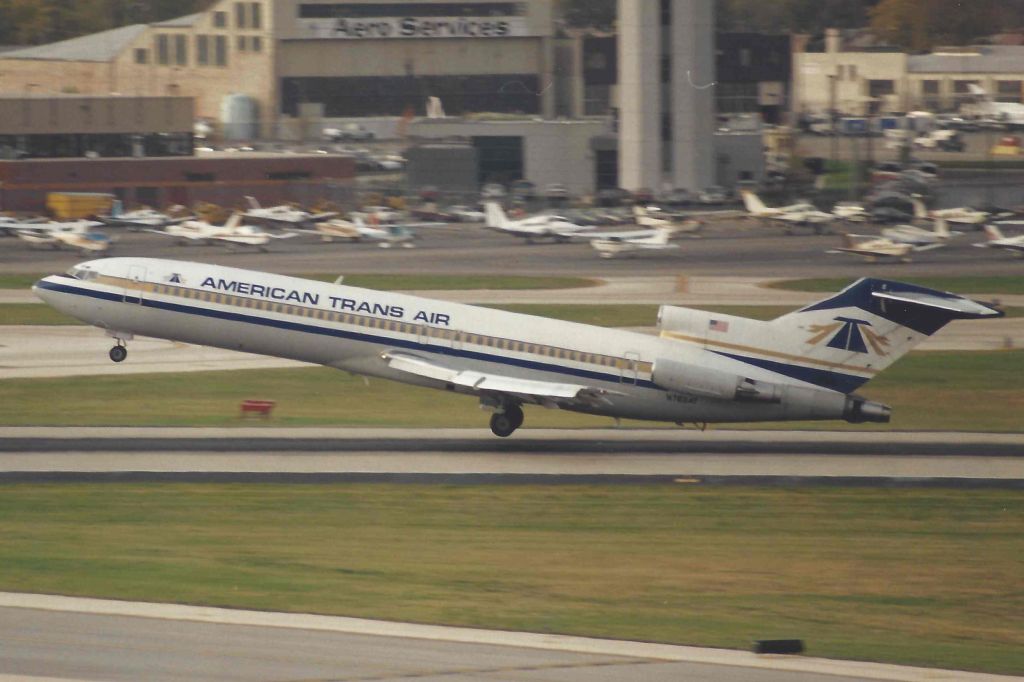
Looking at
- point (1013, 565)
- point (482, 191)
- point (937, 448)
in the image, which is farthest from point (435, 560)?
point (482, 191)

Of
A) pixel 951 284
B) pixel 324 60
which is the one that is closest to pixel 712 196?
pixel 951 284

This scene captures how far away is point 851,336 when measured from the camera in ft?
126

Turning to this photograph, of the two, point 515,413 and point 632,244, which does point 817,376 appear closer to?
point 515,413

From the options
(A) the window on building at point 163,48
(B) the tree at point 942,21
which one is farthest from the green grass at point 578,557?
(B) the tree at point 942,21

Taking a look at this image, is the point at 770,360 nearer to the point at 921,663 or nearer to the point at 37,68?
the point at 921,663

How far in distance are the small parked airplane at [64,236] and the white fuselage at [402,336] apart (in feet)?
151

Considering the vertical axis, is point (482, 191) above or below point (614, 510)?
above

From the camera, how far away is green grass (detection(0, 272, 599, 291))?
73.1 metres

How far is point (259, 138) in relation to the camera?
150250 mm

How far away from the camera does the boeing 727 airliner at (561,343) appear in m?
38.7

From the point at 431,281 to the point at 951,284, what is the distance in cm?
2905

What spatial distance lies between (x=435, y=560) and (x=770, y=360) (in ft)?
49.2

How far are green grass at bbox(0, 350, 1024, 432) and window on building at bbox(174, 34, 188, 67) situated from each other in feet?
357

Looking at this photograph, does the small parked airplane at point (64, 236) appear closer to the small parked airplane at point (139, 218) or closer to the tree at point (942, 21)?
the small parked airplane at point (139, 218)
